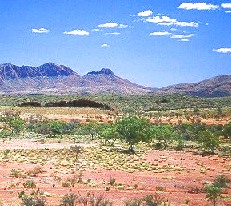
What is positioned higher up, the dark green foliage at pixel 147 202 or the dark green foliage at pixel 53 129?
the dark green foliage at pixel 53 129

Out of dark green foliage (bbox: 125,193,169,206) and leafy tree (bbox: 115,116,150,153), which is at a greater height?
leafy tree (bbox: 115,116,150,153)

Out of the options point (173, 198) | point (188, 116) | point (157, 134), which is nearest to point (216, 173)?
point (173, 198)

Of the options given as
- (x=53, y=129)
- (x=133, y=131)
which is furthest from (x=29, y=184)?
(x=53, y=129)

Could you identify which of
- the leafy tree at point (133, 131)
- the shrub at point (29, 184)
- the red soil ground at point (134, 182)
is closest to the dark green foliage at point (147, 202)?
the red soil ground at point (134, 182)

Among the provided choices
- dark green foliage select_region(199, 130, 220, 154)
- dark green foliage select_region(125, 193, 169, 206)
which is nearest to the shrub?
dark green foliage select_region(125, 193, 169, 206)

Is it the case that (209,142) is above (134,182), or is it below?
above

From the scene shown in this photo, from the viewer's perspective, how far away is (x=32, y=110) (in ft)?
409

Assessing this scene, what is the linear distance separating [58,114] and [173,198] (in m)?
91.8

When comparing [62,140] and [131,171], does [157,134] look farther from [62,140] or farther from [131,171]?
[131,171]

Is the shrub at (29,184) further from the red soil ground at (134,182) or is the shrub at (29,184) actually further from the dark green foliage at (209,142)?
the dark green foliage at (209,142)

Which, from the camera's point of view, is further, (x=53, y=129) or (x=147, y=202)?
(x=53, y=129)

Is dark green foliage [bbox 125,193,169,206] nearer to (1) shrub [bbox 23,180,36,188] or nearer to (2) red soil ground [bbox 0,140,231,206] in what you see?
(2) red soil ground [bbox 0,140,231,206]

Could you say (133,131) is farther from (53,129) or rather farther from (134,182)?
(53,129)

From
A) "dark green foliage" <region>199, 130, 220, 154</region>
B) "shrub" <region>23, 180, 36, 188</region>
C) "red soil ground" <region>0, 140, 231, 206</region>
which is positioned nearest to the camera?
"red soil ground" <region>0, 140, 231, 206</region>
